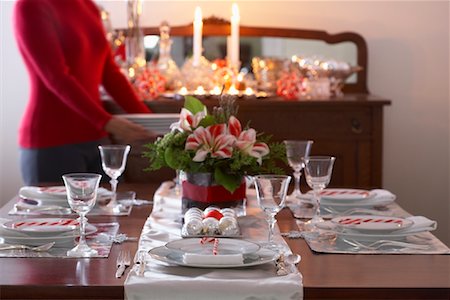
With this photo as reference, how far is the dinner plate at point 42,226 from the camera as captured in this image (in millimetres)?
1896

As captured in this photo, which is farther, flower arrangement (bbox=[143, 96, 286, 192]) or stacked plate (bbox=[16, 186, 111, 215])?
stacked plate (bbox=[16, 186, 111, 215])

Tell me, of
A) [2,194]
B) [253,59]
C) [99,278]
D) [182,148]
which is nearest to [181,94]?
[253,59]

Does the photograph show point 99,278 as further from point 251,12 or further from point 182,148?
point 251,12

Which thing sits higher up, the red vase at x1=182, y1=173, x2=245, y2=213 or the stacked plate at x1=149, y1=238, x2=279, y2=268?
the red vase at x1=182, y1=173, x2=245, y2=213

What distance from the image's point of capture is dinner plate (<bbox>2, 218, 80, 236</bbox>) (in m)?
1.90

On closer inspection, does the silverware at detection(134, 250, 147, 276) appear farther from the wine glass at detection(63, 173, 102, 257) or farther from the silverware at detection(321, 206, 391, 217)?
the silverware at detection(321, 206, 391, 217)

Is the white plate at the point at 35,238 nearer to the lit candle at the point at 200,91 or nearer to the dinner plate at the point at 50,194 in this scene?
the dinner plate at the point at 50,194

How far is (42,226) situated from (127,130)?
1.11 meters

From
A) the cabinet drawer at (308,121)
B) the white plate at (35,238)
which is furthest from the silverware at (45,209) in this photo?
the cabinet drawer at (308,121)

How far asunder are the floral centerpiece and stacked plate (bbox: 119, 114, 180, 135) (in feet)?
2.68

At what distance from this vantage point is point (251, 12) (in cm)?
400

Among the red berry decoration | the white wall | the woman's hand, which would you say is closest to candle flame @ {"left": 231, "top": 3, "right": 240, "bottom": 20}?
the white wall

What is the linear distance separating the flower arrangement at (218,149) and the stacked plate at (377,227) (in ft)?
0.90

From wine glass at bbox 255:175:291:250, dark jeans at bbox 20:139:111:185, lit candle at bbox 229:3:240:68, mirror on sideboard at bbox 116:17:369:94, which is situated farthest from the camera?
mirror on sideboard at bbox 116:17:369:94
